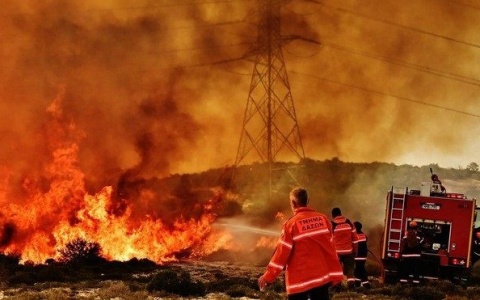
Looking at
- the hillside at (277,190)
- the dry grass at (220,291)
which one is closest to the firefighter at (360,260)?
the dry grass at (220,291)

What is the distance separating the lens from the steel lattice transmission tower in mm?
26469

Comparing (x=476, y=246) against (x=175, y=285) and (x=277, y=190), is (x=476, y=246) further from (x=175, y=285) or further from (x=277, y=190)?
(x=277, y=190)

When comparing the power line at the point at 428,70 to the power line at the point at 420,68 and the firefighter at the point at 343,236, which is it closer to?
the power line at the point at 420,68

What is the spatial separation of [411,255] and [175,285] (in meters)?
5.82

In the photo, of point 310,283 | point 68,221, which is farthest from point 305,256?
point 68,221

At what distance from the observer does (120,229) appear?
19.6 meters

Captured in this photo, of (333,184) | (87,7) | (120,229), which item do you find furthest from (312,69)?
(120,229)

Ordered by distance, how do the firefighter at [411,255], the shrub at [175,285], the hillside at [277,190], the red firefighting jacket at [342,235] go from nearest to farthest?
1. the shrub at [175,285]
2. the red firefighting jacket at [342,235]
3. the firefighter at [411,255]
4. the hillside at [277,190]

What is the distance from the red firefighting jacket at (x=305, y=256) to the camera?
6441 millimetres

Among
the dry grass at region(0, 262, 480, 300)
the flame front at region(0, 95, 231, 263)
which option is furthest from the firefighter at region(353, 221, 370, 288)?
the flame front at region(0, 95, 231, 263)

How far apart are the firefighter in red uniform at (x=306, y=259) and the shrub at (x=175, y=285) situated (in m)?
6.62

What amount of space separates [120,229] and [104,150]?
6.78m

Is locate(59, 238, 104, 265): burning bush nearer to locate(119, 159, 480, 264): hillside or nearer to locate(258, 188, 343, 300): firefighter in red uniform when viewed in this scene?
locate(119, 159, 480, 264): hillside

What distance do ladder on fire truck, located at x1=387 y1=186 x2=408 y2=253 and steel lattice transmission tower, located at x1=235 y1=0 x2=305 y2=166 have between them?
1141 cm
